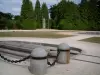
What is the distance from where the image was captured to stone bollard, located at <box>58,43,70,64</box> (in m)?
6.86

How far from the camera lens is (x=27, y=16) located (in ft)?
182

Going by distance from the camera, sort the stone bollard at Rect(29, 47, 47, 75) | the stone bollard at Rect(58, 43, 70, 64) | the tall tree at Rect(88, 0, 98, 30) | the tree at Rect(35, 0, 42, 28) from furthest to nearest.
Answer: the tree at Rect(35, 0, 42, 28) → the tall tree at Rect(88, 0, 98, 30) → the stone bollard at Rect(58, 43, 70, 64) → the stone bollard at Rect(29, 47, 47, 75)

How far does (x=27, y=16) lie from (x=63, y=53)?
49618mm

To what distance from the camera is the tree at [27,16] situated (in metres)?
55.5

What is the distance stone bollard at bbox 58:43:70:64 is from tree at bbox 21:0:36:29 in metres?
48.9

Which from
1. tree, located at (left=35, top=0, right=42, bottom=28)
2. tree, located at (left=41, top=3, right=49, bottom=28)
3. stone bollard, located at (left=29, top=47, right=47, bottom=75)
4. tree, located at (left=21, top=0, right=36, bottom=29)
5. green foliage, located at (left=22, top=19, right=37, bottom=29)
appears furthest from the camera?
tree, located at (left=41, top=3, right=49, bottom=28)

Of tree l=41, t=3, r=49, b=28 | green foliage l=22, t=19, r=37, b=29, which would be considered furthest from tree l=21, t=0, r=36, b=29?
tree l=41, t=3, r=49, b=28

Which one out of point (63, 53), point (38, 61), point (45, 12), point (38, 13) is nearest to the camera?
point (38, 61)

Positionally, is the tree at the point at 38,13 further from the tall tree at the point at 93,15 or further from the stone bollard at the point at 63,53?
the stone bollard at the point at 63,53

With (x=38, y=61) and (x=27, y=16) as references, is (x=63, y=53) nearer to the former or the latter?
(x=38, y=61)

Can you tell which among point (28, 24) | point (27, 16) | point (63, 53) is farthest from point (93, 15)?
point (63, 53)

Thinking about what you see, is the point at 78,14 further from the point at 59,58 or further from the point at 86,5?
the point at 59,58

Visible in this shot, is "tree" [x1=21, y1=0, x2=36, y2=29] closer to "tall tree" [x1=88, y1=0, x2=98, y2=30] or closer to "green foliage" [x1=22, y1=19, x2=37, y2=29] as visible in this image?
"green foliage" [x1=22, y1=19, x2=37, y2=29]

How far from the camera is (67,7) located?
181 feet
